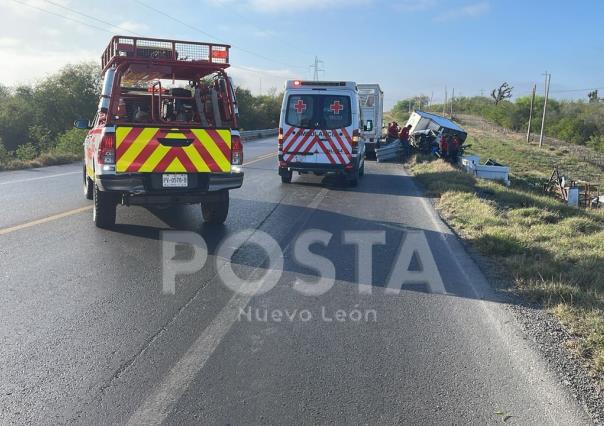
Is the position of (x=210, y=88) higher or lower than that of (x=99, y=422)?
higher

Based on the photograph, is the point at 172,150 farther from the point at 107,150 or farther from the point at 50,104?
the point at 50,104

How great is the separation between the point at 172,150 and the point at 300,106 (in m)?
6.48

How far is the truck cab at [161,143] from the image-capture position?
6.86m

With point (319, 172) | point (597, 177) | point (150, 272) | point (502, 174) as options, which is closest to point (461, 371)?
point (150, 272)

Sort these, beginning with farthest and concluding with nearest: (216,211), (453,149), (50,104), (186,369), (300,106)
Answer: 1. (50,104)
2. (453,149)
3. (300,106)
4. (216,211)
5. (186,369)

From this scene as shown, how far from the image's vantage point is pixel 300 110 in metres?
13.1

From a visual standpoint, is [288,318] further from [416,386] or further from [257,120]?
[257,120]

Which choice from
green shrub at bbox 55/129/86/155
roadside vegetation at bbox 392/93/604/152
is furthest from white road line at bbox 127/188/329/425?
roadside vegetation at bbox 392/93/604/152

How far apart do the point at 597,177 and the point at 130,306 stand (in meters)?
33.8

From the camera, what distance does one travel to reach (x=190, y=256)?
6.36 meters

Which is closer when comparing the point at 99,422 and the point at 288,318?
the point at 99,422

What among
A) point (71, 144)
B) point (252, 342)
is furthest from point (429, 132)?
point (252, 342)

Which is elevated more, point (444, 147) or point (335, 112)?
point (335, 112)

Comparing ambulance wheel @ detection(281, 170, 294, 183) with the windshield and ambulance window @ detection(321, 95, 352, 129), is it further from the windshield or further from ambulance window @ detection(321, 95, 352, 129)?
ambulance window @ detection(321, 95, 352, 129)
